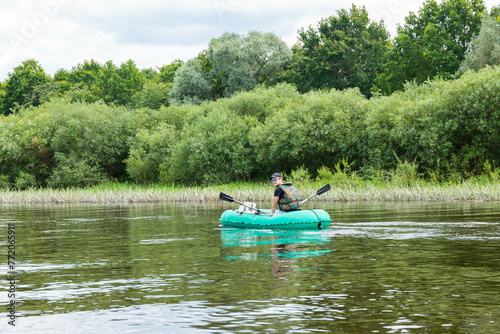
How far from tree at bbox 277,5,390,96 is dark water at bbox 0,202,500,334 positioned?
4842 cm

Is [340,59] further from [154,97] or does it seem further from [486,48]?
[154,97]

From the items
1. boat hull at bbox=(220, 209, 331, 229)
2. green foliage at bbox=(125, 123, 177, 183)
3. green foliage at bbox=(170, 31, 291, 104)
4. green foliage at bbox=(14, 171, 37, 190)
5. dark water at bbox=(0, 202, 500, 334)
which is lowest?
dark water at bbox=(0, 202, 500, 334)

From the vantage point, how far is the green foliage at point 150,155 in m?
54.5

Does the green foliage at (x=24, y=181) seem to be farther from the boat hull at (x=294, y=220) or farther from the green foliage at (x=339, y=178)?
the boat hull at (x=294, y=220)

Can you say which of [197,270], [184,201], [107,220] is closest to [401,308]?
[197,270]

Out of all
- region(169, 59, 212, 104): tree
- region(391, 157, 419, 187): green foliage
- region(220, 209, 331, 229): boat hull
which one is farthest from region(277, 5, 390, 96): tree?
region(220, 209, 331, 229): boat hull

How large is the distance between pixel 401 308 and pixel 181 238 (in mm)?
9160

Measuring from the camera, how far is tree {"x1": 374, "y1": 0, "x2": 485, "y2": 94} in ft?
183

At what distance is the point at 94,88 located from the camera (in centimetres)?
8519

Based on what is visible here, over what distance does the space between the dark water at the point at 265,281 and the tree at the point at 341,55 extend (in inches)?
1906

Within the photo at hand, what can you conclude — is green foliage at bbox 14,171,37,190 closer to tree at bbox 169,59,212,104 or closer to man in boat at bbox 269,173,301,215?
tree at bbox 169,59,212,104

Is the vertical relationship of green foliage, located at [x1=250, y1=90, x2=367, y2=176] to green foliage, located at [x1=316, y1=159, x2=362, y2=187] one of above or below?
above

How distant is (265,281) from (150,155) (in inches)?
1814

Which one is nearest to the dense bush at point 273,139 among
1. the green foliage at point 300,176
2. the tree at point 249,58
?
the green foliage at point 300,176
